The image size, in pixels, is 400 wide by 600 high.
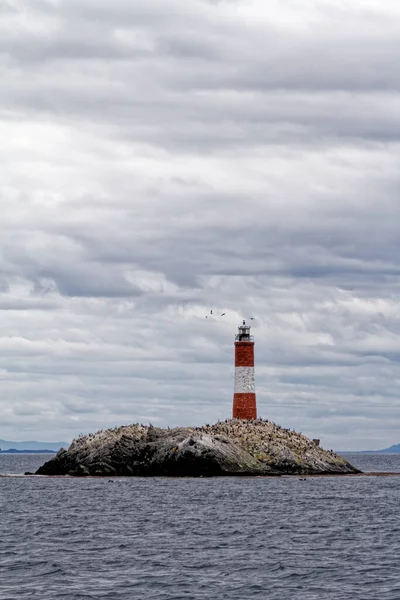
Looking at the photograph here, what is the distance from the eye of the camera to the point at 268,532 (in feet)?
190

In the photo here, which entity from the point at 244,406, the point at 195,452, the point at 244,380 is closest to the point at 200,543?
the point at 195,452

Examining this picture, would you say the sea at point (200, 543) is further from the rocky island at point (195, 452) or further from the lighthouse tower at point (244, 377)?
the lighthouse tower at point (244, 377)

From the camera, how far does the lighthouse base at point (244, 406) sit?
108 meters

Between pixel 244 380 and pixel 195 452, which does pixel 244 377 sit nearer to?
pixel 244 380

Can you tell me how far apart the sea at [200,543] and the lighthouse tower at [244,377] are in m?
16.1

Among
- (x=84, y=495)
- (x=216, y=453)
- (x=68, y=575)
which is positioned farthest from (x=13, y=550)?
(x=216, y=453)

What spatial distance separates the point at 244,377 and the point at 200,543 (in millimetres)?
54260

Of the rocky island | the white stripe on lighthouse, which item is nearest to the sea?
the rocky island

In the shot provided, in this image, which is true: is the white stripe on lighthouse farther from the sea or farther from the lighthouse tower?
the sea

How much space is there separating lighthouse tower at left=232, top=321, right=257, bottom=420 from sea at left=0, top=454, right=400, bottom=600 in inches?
633

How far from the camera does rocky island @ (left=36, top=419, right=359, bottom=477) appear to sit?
99.1 meters

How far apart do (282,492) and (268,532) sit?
28622mm

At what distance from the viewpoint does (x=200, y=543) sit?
5247 centimetres

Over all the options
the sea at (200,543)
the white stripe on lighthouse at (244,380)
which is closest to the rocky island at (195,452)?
the white stripe on lighthouse at (244,380)
